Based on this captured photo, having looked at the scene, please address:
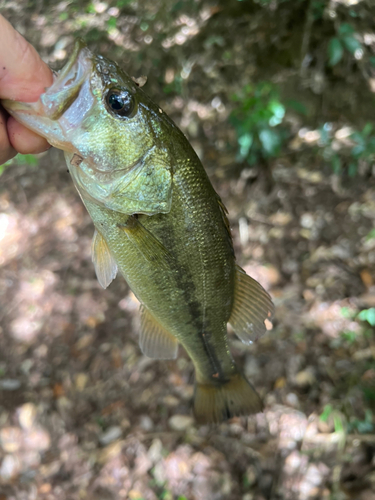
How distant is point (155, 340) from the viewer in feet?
5.35

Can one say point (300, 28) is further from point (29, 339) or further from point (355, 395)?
point (29, 339)

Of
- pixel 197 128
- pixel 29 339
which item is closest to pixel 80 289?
pixel 29 339

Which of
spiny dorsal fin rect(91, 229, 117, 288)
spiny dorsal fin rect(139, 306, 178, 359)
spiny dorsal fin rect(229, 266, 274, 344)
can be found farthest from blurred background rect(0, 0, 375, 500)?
spiny dorsal fin rect(91, 229, 117, 288)

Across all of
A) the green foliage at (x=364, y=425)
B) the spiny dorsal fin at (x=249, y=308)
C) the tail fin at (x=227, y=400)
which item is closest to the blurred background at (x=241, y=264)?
the green foliage at (x=364, y=425)

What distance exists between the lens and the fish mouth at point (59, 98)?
1130 mm

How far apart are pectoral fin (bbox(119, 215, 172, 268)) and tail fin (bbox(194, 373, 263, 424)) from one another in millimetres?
860

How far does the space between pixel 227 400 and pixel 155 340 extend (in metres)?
0.53

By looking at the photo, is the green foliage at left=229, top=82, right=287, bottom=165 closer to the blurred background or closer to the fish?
the blurred background

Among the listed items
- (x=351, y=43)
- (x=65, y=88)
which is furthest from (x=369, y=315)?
(x=65, y=88)

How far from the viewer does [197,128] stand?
3.99m

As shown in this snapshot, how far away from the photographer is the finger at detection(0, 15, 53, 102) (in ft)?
3.81

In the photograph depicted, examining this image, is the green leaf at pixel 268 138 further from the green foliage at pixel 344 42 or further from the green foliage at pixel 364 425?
the green foliage at pixel 364 425

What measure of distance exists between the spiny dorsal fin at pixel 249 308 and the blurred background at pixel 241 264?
4.29 feet

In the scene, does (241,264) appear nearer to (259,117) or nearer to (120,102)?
(259,117)
